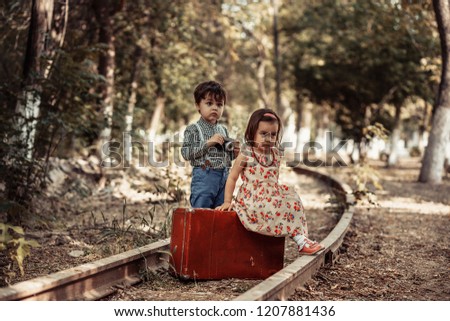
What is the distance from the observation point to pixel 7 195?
25.7 ft

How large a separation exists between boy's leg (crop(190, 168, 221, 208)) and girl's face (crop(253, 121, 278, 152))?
64 cm

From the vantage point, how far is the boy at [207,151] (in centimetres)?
559

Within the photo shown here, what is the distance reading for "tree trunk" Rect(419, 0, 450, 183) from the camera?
589 inches

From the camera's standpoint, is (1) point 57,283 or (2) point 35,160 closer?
(1) point 57,283

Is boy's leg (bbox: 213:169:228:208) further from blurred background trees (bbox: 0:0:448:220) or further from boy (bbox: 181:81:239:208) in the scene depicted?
blurred background trees (bbox: 0:0:448:220)

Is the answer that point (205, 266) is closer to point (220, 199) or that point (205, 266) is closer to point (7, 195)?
point (220, 199)

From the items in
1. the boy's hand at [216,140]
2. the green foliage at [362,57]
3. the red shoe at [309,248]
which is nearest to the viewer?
the boy's hand at [216,140]

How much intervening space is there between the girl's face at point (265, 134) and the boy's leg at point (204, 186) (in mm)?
635

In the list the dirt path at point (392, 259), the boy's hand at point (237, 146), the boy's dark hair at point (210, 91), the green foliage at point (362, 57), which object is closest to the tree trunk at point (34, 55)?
the boy's dark hair at point (210, 91)

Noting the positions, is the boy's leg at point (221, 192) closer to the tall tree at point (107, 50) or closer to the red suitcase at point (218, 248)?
the red suitcase at point (218, 248)

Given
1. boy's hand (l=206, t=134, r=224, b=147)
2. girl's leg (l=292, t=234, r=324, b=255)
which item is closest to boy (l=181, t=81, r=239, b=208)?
boy's hand (l=206, t=134, r=224, b=147)

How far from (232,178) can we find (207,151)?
406 millimetres
